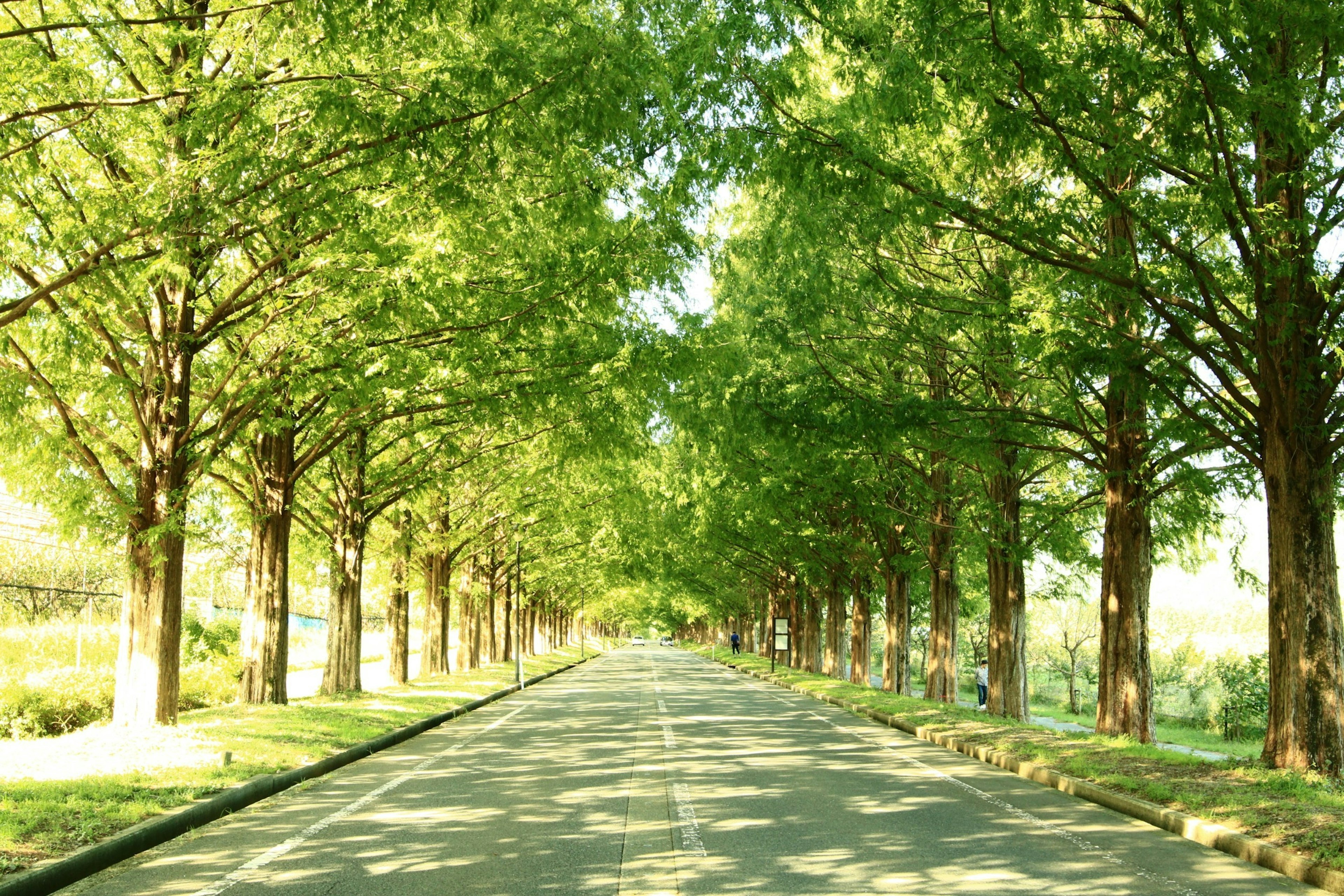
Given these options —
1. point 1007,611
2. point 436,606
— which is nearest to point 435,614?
point 436,606

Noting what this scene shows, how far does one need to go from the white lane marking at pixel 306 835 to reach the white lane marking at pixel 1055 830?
5728mm

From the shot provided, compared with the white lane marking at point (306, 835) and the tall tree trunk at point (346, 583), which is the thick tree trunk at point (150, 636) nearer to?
the white lane marking at point (306, 835)

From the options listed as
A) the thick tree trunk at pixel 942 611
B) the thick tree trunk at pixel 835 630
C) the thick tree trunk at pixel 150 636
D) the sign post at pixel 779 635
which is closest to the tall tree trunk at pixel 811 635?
the sign post at pixel 779 635

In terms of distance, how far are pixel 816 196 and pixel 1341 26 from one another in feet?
15.2

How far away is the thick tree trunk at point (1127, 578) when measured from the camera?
14570 millimetres

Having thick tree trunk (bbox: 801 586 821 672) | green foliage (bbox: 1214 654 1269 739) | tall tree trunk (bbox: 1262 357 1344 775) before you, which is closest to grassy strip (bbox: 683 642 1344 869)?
tall tree trunk (bbox: 1262 357 1344 775)

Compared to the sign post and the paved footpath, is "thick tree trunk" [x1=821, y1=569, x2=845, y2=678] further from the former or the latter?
the paved footpath

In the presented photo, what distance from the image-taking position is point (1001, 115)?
30.9 feet

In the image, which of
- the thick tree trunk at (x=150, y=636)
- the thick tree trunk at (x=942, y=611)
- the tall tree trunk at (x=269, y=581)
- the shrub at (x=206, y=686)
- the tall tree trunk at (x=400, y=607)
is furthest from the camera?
the tall tree trunk at (x=400, y=607)

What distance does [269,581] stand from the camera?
714 inches

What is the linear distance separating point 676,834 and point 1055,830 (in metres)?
3.10

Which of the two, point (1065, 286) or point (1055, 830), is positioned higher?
point (1065, 286)

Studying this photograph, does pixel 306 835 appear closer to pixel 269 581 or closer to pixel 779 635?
pixel 269 581

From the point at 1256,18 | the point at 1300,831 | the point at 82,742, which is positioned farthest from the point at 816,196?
the point at 82,742
